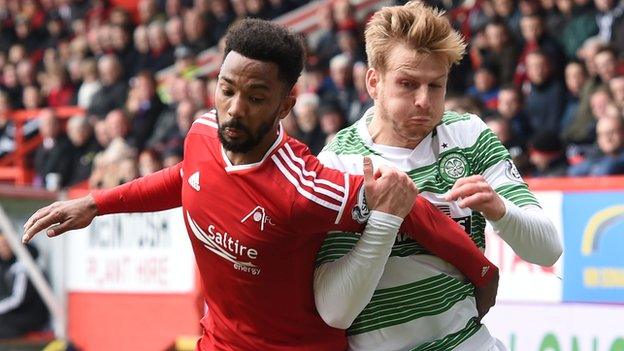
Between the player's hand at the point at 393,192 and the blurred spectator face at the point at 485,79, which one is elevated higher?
the player's hand at the point at 393,192

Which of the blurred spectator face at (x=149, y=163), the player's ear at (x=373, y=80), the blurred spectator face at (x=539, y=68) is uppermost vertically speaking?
the player's ear at (x=373, y=80)

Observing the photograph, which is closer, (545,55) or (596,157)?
(596,157)

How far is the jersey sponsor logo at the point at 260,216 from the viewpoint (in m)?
3.78

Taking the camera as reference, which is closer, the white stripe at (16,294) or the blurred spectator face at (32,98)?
the white stripe at (16,294)

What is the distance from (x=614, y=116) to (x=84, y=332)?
525cm

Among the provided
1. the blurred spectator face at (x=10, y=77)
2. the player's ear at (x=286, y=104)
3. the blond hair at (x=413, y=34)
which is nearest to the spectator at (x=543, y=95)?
the blond hair at (x=413, y=34)

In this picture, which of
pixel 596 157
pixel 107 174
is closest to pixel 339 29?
pixel 107 174

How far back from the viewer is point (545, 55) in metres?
10.1

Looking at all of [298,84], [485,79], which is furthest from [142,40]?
[485,79]

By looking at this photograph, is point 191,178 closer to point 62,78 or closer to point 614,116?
point 614,116

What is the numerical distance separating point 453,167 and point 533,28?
681 centimetres

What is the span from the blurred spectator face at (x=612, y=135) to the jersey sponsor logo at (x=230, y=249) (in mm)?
4896

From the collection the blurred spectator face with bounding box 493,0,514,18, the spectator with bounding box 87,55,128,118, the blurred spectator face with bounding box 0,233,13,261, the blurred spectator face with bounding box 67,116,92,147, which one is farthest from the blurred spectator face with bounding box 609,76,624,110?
the spectator with bounding box 87,55,128,118

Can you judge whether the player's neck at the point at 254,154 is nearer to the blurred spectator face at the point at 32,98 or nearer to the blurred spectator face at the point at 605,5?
the blurred spectator face at the point at 605,5
